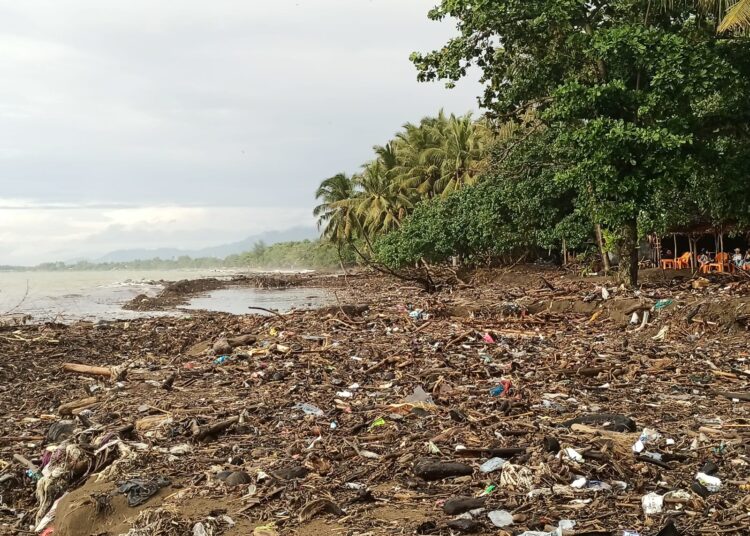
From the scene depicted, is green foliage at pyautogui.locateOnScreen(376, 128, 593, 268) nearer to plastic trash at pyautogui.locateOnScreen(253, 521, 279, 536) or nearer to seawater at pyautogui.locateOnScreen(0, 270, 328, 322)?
seawater at pyautogui.locateOnScreen(0, 270, 328, 322)

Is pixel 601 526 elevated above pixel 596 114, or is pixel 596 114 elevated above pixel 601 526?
pixel 596 114

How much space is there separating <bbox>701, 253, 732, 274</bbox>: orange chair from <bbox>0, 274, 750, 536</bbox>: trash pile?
34.6 feet

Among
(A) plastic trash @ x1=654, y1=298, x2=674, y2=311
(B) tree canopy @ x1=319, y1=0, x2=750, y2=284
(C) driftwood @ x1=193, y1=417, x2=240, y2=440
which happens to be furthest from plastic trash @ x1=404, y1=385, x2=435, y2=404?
(B) tree canopy @ x1=319, y1=0, x2=750, y2=284

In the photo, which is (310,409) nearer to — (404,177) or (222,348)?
(222,348)

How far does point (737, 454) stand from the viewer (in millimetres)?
4148

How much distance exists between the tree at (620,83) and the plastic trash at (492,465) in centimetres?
882

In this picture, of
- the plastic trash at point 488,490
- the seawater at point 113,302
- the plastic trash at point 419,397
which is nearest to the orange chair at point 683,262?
the seawater at point 113,302

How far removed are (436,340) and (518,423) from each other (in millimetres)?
4235

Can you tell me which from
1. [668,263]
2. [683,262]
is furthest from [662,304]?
[668,263]

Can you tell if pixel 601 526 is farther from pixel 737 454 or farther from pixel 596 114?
pixel 596 114

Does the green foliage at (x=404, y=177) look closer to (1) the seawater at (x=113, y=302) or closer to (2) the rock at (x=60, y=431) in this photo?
(1) the seawater at (x=113, y=302)

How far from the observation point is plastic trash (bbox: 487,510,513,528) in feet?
10.9

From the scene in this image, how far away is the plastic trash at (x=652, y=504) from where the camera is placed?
11.1 ft

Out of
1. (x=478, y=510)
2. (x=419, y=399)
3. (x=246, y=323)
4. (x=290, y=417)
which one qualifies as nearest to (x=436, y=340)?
(x=419, y=399)
